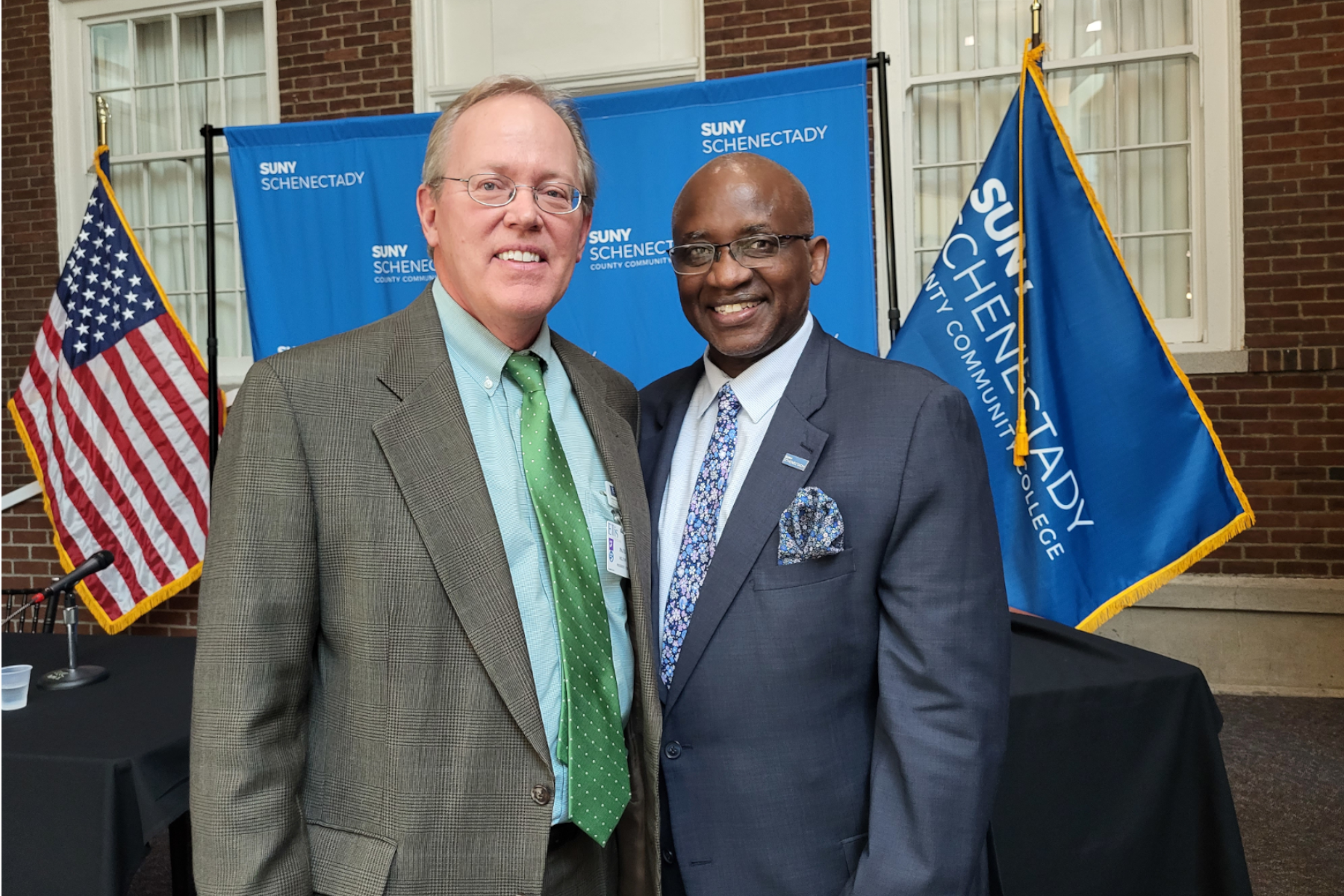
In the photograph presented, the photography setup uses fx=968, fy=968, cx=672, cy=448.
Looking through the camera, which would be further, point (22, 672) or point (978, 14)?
point (978, 14)

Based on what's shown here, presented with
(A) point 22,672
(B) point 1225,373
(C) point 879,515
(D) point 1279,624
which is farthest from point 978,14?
(A) point 22,672

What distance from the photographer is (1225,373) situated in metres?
4.93

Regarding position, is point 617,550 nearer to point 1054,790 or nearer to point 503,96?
point 503,96

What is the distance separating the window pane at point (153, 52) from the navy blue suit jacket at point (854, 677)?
6593 millimetres

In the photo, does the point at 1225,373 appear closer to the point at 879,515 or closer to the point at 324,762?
the point at 879,515

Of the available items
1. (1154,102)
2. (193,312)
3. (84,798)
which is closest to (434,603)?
(84,798)

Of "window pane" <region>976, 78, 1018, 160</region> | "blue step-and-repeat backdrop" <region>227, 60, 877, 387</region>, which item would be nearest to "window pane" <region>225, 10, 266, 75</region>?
"blue step-and-repeat backdrop" <region>227, 60, 877, 387</region>

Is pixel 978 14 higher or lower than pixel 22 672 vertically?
higher

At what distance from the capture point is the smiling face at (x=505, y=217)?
4.37ft

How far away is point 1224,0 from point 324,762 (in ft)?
18.2

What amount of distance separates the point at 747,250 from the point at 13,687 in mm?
2287

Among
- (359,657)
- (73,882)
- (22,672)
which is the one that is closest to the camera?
(359,657)

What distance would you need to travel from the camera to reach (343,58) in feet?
19.6

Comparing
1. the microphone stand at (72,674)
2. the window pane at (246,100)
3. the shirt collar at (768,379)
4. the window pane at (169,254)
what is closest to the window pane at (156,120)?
the window pane at (246,100)
